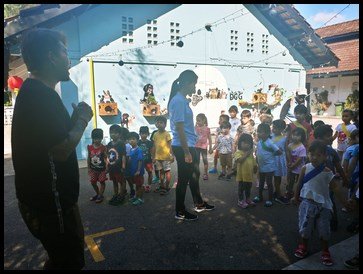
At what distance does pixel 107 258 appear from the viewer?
3049 millimetres

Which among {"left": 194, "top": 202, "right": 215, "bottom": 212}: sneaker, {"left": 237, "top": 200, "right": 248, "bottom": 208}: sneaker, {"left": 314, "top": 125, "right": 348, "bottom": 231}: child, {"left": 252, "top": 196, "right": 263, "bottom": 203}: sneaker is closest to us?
{"left": 314, "top": 125, "right": 348, "bottom": 231}: child

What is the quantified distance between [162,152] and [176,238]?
6.31ft

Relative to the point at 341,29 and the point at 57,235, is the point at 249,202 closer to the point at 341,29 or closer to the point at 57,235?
the point at 57,235

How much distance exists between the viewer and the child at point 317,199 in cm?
285

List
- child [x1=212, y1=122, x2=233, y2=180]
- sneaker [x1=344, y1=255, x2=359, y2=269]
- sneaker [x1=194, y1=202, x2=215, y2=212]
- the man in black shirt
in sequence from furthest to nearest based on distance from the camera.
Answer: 1. child [x1=212, y1=122, x2=233, y2=180]
2. sneaker [x1=194, y1=202, x2=215, y2=212]
3. sneaker [x1=344, y1=255, x2=359, y2=269]
4. the man in black shirt

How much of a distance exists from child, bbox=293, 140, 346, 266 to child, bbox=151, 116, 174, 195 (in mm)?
2601

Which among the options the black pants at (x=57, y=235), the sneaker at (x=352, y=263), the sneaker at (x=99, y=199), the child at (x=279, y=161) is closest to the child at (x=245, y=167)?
the child at (x=279, y=161)

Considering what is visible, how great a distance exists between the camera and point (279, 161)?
180 inches

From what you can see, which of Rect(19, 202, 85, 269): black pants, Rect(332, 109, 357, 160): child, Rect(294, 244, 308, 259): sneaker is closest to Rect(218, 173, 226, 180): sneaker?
Rect(332, 109, 357, 160): child

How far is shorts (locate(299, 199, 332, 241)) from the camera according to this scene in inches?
111

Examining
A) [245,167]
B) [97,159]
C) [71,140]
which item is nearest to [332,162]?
[245,167]

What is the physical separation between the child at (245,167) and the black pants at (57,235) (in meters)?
2.97

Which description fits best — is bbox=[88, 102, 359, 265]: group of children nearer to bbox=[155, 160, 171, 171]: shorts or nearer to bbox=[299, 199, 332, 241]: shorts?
bbox=[155, 160, 171, 171]: shorts

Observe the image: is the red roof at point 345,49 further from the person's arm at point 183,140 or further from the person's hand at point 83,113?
the person's hand at point 83,113
